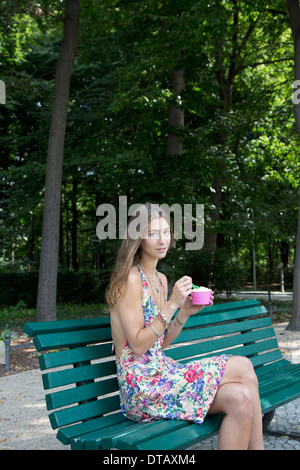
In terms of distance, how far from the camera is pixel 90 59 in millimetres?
13680

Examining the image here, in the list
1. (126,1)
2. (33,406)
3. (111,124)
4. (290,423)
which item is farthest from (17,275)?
(290,423)

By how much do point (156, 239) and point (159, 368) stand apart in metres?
0.71

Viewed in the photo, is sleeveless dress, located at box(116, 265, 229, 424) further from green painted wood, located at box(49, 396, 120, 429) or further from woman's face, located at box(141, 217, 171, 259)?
woman's face, located at box(141, 217, 171, 259)

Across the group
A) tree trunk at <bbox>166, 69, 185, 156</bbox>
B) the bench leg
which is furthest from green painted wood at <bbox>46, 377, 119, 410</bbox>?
tree trunk at <bbox>166, 69, 185, 156</bbox>

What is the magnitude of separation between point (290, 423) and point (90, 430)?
2396 millimetres

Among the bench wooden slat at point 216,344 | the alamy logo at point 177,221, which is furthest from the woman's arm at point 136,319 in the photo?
the alamy logo at point 177,221

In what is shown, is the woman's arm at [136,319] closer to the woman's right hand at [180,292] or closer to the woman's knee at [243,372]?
the woman's right hand at [180,292]

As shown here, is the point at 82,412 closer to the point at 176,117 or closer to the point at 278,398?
the point at 278,398

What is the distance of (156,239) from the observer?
2.95 meters

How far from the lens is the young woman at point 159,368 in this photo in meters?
2.61

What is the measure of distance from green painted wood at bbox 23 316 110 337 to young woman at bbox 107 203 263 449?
22cm

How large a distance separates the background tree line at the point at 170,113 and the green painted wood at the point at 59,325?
7789mm
